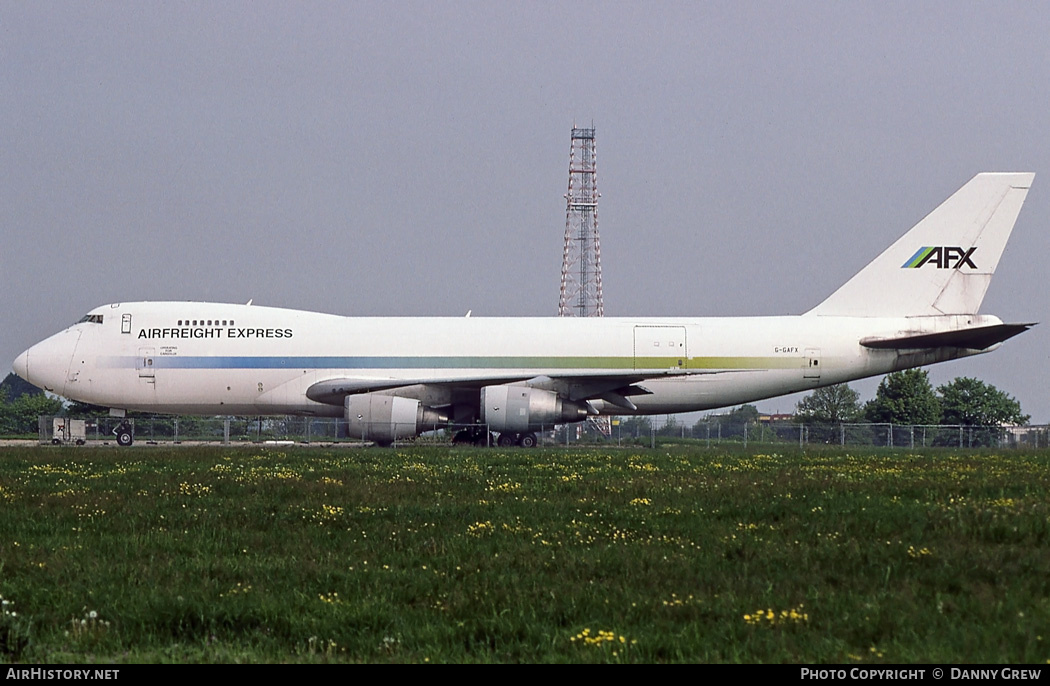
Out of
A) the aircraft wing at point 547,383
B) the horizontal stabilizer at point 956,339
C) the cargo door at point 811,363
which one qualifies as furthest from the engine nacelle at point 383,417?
the horizontal stabilizer at point 956,339

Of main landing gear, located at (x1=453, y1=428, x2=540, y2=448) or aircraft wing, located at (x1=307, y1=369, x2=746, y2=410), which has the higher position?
aircraft wing, located at (x1=307, y1=369, x2=746, y2=410)

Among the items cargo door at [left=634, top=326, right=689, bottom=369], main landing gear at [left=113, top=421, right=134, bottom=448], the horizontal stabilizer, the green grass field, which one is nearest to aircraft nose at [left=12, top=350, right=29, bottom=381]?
main landing gear at [left=113, top=421, right=134, bottom=448]

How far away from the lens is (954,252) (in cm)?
3519

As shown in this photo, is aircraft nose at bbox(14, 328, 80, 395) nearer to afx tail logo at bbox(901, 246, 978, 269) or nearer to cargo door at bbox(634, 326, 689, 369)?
cargo door at bbox(634, 326, 689, 369)

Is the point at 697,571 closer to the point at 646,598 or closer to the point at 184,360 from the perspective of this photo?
the point at 646,598

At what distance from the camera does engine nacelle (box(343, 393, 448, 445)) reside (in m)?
32.7

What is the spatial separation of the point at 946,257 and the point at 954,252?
0.31 meters

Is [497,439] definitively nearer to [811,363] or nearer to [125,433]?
[811,363]

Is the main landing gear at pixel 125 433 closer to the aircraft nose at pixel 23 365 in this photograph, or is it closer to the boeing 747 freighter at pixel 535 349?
the boeing 747 freighter at pixel 535 349

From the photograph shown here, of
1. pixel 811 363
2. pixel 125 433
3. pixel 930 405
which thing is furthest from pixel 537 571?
pixel 930 405

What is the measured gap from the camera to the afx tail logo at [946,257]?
3516 centimetres

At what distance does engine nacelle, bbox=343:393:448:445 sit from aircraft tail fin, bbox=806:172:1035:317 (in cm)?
1584

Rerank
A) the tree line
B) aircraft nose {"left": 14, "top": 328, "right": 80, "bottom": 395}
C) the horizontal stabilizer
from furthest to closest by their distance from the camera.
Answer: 1. the tree line
2. aircraft nose {"left": 14, "top": 328, "right": 80, "bottom": 395}
3. the horizontal stabilizer

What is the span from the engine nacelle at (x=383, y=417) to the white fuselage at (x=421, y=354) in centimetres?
92
